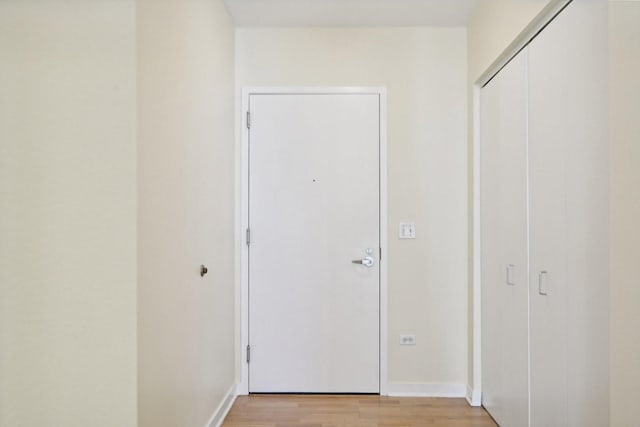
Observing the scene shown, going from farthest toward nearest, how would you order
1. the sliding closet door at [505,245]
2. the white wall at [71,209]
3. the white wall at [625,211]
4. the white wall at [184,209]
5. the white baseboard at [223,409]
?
the white baseboard at [223,409] → the sliding closet door at [505,245] → the white wall at [184,209] → the white wall at [71,209] → the white wall at [625,211]

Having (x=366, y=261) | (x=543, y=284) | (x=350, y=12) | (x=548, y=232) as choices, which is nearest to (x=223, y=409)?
(x=366, y=261)

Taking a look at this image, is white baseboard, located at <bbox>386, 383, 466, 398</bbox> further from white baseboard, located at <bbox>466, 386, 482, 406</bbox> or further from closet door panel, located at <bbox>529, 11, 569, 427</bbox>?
closet door panel, located at <bbox>529, 11, 569, 427</bbox>

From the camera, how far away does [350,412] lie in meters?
2.45

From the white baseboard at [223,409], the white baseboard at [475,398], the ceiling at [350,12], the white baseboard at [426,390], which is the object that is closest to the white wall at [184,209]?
the white baseboard at [223,409]

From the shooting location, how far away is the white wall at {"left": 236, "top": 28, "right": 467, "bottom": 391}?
2.70 metres

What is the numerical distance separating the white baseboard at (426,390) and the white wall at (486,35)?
137 millimetres

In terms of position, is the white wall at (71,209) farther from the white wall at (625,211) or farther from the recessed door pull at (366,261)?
the recessed door pull at (366,261)

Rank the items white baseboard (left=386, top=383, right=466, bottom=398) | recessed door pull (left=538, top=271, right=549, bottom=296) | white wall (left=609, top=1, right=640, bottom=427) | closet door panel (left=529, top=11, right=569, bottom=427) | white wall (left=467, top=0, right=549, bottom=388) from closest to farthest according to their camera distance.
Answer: white wall (left=609, top=1, right=640, bottom=427)
closet door panel (left=529, top=11, right=569, bottom=427)
recessed door pull (left=538, top=271, right=549, bottom=296)
white wall (left=467, top=0, right=549, bottom=388)
white baseboard (left=386, top=383, right=466, bottom=398)

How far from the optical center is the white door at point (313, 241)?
8.84 ft

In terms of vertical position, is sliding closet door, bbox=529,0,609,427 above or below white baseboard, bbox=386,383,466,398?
above

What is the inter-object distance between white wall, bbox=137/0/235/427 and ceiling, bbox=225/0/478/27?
0.21 metres

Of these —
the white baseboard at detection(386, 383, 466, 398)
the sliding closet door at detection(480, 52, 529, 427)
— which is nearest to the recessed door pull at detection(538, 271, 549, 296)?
the sliding closet door at detection(480, 52, 529, 427)

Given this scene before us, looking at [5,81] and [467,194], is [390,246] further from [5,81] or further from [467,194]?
[5,81]

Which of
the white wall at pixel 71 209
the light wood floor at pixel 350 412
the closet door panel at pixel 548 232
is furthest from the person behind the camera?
the light wood floor at pixel 350 412
